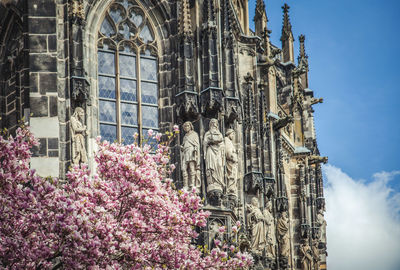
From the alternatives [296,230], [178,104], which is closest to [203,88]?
[178,104]

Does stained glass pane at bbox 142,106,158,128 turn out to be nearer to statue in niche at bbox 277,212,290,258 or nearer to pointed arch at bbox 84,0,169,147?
pointed arch at bbox 84,0,169,147

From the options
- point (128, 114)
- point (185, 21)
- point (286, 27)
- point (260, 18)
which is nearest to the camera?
point (128, 114)

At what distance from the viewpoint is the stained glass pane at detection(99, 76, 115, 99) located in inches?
1447

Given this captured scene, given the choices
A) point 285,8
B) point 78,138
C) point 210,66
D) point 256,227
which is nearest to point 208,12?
point 210,66

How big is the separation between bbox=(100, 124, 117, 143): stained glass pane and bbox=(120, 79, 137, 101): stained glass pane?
1250 millimetres

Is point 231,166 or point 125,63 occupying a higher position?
point 125,63

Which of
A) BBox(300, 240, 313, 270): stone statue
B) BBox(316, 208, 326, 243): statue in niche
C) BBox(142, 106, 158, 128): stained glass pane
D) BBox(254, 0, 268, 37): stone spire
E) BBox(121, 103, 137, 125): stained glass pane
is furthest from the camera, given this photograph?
BBox(316, 208, 326, 243): statue in niche

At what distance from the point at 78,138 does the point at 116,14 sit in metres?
5.99

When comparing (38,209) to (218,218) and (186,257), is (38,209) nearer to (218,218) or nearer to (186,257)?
(186,257)

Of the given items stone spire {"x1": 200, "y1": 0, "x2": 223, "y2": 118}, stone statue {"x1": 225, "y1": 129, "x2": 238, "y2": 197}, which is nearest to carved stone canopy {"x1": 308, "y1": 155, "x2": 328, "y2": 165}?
stone statue {"x1": 225, "y1": 129, "x2": 238, "y2": 197}

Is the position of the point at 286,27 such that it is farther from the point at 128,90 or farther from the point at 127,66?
the point at 128,90

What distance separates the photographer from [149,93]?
37531 mm

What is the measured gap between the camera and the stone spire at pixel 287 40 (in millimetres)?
59688

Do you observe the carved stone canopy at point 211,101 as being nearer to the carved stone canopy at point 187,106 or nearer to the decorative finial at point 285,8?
the carved stone canopy at point 187,106
